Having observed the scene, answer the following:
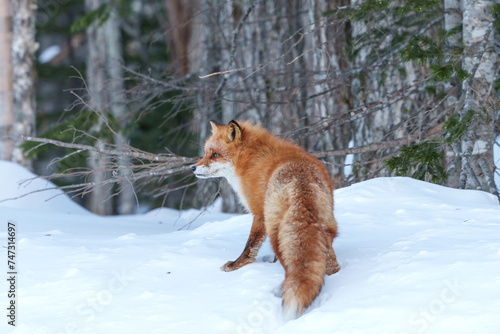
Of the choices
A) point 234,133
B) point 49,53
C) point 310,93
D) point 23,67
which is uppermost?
point 49,53

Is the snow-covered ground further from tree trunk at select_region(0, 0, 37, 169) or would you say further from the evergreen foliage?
tree trunk at select_region(0, 0, 37, 169)

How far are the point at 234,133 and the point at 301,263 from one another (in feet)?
5.84

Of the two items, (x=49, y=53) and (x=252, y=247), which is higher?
(x=49, y=53)

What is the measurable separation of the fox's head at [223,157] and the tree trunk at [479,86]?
2.37 meters

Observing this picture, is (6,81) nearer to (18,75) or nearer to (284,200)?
(18,75)

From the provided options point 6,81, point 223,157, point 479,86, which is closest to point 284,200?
point 223,157

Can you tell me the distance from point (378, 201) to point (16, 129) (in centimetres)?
878

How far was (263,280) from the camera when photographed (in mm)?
3723

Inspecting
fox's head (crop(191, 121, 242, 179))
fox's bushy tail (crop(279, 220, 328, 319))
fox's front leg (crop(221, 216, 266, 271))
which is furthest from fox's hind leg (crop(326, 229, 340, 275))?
fox's head (crop(191, 121, 242, 179))

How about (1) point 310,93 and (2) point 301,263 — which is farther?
(1) point 310,93

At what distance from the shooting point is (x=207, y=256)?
4.24 m

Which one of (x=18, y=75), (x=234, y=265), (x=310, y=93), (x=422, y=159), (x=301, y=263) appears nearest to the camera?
(x=301, y=263)

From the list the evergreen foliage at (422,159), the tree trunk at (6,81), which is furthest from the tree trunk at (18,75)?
the evergreen foliage at (422,159)

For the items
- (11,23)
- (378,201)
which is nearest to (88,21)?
(11,23)
